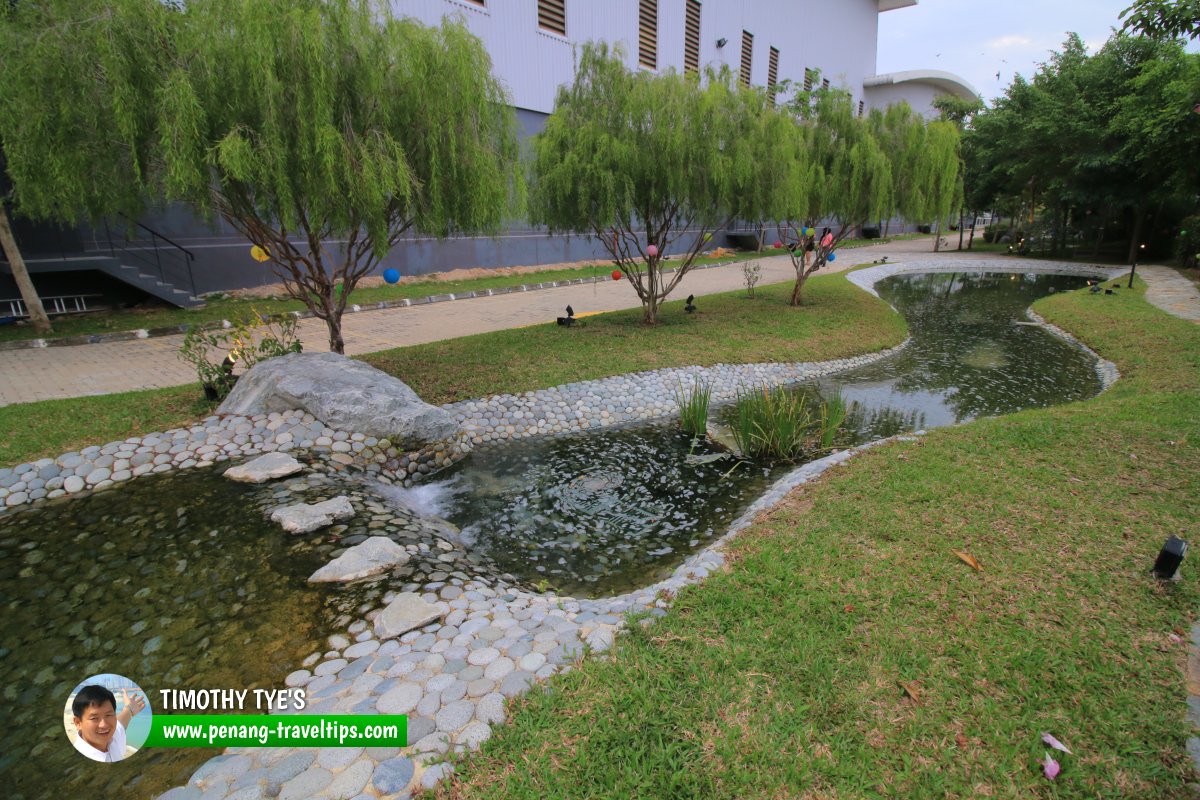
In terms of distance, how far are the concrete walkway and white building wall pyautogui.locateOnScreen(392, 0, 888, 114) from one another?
15.8ft

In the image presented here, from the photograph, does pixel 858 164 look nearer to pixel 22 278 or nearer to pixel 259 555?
pixel 259 555

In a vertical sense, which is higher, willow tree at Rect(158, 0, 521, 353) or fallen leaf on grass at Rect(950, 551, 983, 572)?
willow tree at Rect(158, 0, 521, 353)

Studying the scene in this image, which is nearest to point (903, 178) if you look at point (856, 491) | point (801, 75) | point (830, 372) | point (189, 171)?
point (830, 372)

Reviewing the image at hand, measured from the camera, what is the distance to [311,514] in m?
4.73

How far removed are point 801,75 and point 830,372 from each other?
27.0 metres

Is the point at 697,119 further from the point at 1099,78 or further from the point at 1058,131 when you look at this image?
the point at 1099,78

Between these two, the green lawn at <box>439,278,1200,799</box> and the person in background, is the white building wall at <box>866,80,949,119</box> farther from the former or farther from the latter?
the person in background

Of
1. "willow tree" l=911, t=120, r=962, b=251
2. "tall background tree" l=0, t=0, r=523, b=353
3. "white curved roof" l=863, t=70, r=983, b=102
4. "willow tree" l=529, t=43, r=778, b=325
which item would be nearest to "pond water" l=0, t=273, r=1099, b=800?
"tall background tree" l=0, t=0, r=523, b=353

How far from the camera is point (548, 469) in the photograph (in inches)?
255

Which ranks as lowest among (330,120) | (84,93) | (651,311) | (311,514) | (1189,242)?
(311,514)

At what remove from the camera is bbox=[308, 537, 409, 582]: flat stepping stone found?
13.0 ft

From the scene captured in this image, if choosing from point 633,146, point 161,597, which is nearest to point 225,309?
point 633,146

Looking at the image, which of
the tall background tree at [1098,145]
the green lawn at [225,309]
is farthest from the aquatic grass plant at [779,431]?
the tall background tree at [1098,145]

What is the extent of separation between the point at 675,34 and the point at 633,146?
16.4 m
